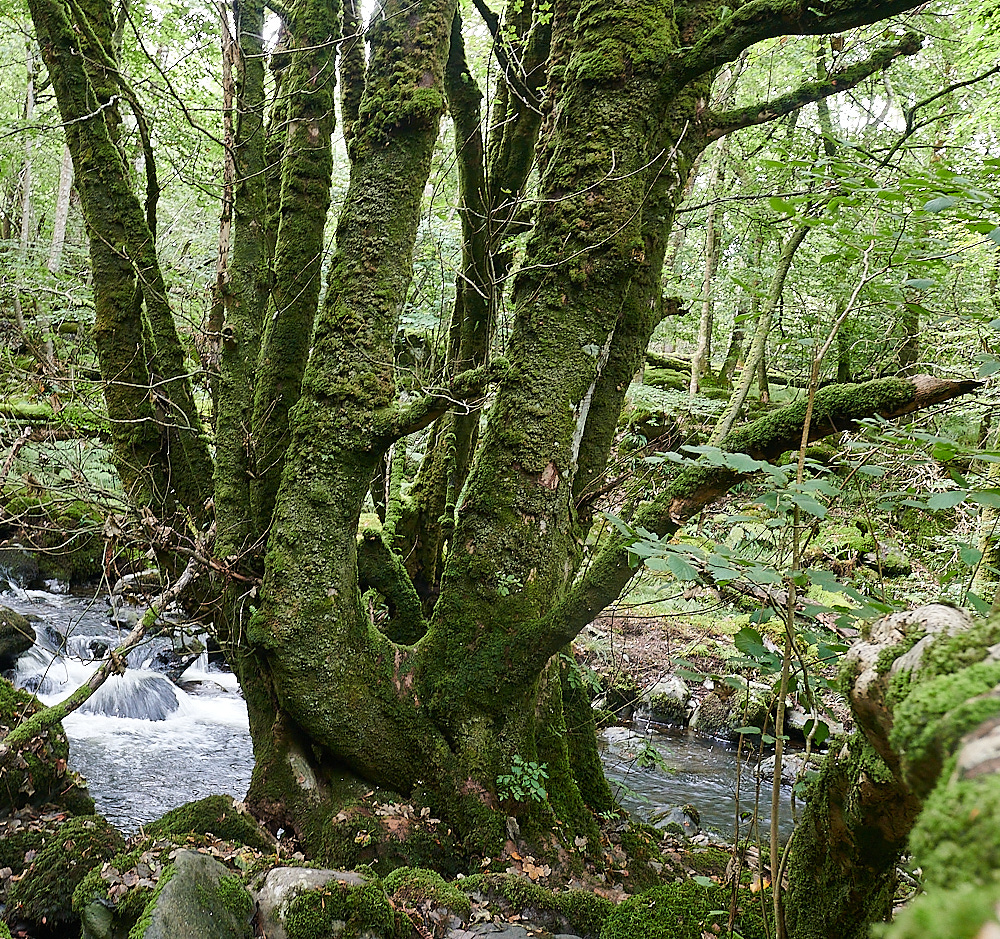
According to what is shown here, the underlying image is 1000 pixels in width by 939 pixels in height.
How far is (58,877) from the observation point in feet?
10.6

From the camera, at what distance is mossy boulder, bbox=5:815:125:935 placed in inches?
122

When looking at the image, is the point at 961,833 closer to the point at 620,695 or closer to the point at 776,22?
the point at 776,22

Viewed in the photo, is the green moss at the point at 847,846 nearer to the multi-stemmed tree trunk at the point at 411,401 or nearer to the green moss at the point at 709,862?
the multi-stemmed tree trunk at the point at 411,401

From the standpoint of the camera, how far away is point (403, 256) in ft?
13.0

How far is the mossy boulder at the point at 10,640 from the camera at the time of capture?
7109mm

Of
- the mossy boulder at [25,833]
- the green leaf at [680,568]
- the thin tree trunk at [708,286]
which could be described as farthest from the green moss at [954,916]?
the thin tree trunk at [708,286]

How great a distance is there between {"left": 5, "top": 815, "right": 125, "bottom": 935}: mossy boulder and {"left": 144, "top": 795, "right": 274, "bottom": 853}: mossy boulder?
0.36 meters

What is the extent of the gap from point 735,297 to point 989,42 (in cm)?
402

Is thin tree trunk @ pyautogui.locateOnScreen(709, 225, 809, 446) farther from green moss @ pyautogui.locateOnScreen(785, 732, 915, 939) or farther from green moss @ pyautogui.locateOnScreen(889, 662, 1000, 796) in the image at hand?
green moss @ pyautogui.locateOnScreen(889, 662, 1000, 796)

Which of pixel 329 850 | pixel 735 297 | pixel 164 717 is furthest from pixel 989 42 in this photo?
pixel 164 717

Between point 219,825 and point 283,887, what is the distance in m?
0.97

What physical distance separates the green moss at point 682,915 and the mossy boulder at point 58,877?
2.56m

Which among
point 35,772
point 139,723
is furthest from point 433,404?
point 139,723

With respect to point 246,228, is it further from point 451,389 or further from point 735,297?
point 735,297
